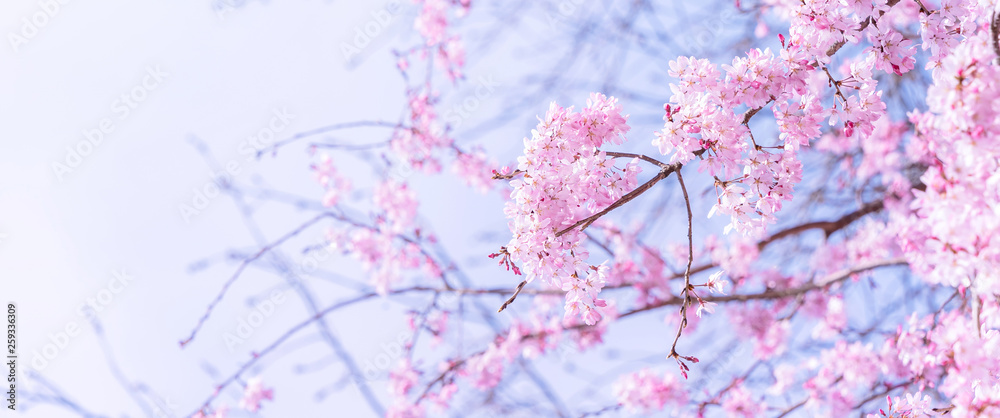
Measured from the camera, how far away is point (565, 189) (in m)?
1.89

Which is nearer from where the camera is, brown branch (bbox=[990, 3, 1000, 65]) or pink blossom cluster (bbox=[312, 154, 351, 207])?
brown branch (bbox=[990, 3, 1000, 65])

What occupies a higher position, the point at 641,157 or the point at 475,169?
the point at 475,169

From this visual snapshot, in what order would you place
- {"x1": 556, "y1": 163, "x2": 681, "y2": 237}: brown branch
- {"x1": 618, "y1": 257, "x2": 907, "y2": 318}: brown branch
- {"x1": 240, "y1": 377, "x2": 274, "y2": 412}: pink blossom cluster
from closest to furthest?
{"x1": 556, "y1": 163, "x2": 681, "y2": 237}: brown branch, {"x1": 618, "y1": 257, "x2": 907, "y2": 318}: brown branch, {"x1": 240, "y1": 377, "x2": 274, "y2": 412}: pink blossom cluster

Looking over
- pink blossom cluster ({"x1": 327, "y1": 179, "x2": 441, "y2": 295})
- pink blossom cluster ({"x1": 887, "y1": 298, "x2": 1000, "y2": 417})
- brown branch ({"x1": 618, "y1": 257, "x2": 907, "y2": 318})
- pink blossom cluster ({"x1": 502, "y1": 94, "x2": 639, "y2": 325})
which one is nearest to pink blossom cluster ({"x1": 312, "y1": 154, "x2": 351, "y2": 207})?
pink blossom cluster ({"x1": 327, "y1": 179, "x2": 441, "y2": 295})

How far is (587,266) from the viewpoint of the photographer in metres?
1.95

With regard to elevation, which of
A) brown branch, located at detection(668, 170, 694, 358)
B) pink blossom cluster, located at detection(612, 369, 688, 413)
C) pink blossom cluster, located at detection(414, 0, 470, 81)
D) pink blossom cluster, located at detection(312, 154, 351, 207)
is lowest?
brown branch, located at detection(668, 170, 694, 358)

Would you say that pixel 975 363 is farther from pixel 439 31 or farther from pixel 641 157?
pixel 439 31

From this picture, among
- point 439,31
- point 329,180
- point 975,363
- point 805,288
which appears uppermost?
point 439,31

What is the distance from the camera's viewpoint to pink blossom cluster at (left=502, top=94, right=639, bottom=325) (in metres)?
1.87

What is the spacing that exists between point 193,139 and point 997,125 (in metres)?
5.51

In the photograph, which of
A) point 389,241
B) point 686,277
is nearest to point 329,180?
point 389,241

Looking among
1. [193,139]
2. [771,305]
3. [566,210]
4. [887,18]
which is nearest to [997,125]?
[887,18]

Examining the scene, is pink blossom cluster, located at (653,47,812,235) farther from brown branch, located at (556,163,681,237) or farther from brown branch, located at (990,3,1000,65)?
brown branch, located at (990,3,1000,65)

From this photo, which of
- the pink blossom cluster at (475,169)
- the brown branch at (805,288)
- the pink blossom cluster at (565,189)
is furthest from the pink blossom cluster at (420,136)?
the pink blossom cluster at (565,189)
